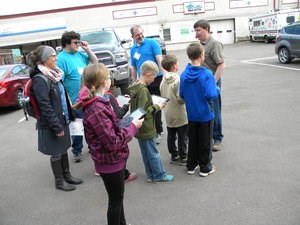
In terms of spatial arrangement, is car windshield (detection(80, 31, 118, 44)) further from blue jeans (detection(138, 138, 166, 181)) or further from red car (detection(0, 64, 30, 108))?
blue jeans (detection(138, 138, 166, 181))

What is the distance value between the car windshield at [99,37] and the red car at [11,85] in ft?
8.27

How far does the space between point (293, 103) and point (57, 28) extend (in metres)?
32.6

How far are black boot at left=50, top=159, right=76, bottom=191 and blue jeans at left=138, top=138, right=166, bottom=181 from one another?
103 centimetres

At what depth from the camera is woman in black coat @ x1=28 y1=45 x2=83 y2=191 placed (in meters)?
3.73

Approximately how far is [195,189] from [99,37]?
792 centimetres

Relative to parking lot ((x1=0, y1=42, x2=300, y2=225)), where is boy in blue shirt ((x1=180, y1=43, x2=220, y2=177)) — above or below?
above

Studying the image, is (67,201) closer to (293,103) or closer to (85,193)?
(85,193)

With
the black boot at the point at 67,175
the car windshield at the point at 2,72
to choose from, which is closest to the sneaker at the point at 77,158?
the black boot at the point at 67,175

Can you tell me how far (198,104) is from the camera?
12.8ft

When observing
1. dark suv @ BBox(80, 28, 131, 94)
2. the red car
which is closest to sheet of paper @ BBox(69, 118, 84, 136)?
dark suv @ BBox(80, 28, 131, 94)

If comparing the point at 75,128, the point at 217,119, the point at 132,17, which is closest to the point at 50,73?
the point at 75,128

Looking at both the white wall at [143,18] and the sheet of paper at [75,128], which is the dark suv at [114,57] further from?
the white wall at [143,18]

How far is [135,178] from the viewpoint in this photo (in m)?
4.35

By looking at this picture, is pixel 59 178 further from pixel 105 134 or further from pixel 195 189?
pixel 105 134
